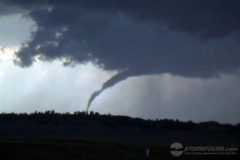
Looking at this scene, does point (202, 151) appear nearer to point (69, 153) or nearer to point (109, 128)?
point (69, 153)

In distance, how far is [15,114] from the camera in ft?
594

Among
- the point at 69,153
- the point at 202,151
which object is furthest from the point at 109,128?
the point at 202,151

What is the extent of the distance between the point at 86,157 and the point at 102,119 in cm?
11800

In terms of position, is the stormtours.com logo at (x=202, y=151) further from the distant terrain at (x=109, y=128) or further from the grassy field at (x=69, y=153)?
the distant terrain at (x=109, y=128)

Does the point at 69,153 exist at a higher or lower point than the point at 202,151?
lower

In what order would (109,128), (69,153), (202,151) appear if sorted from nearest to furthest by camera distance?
1. (202,151)
2. (69,153)
3. (109,128)

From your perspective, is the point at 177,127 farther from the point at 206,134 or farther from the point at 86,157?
the point at 86,157

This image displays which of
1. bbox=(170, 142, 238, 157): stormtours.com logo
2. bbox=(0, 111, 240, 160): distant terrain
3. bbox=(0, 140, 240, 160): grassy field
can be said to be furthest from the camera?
bbox=(0, 111, 240, 160): distant terrain

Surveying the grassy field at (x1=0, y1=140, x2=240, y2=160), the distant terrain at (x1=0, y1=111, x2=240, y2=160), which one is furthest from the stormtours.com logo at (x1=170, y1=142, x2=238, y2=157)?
the distant terrain at (x1=0, y1=111, x2=240, y2=160)

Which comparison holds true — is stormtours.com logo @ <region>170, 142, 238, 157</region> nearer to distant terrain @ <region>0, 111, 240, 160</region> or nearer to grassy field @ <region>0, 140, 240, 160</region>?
grassy field @ <region>0, 140, 240, 160</region>

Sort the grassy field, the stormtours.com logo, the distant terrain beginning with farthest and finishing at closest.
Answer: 1. the distant terrain
2. the grassy field
3. the stormtours.com logo

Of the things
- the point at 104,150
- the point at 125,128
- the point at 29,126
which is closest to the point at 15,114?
the point at 29,126

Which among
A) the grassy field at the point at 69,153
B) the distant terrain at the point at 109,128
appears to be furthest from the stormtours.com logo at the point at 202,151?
the distant terrain at the point at 109,128

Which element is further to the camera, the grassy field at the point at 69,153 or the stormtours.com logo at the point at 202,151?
the grassy field at the point at 69,153
